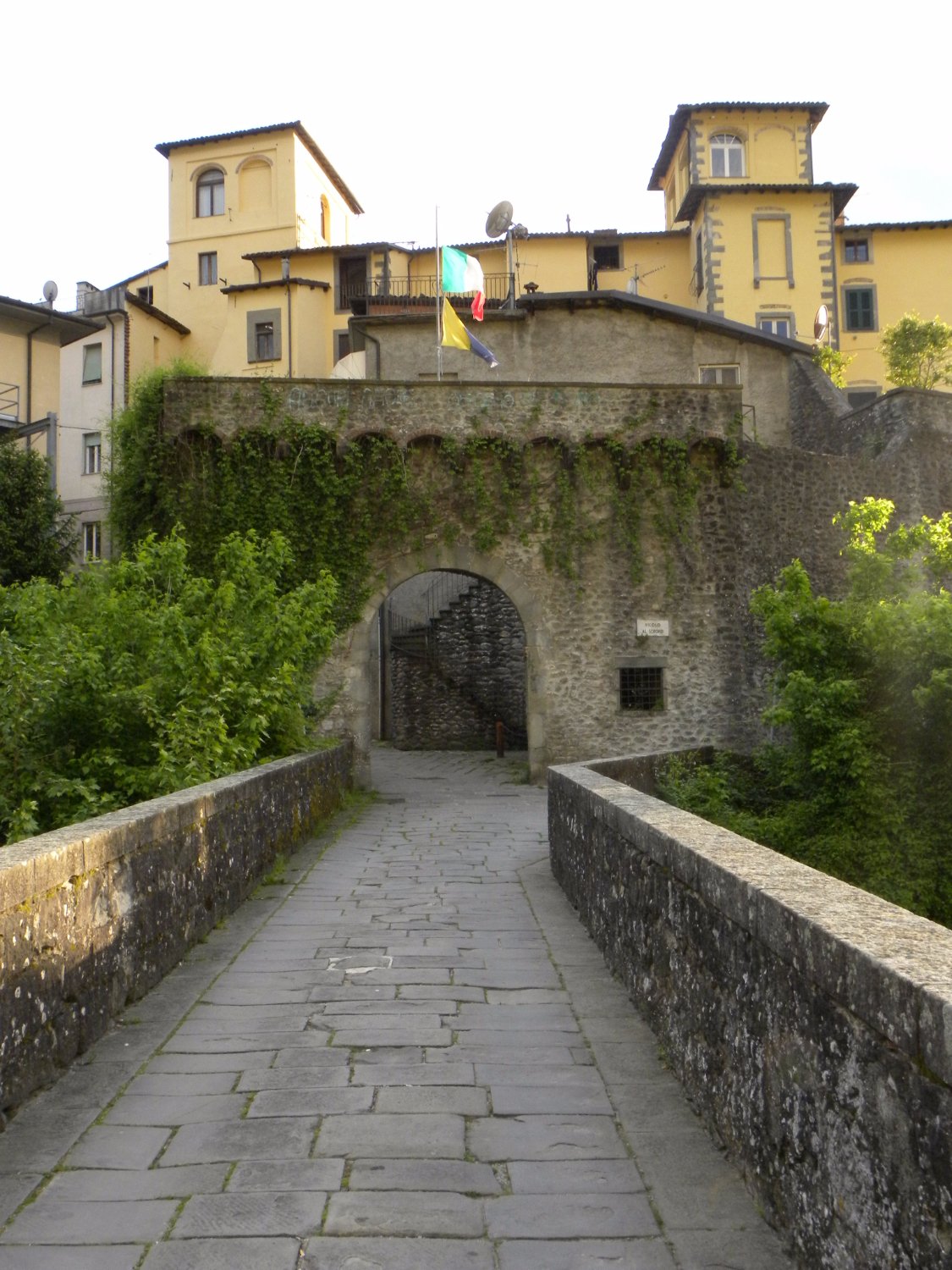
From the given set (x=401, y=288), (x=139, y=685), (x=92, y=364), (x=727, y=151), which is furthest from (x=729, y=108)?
(x=139, y=685)

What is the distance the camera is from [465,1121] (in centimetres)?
367

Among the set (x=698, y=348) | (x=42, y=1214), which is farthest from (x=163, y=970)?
(x=698, y=348)

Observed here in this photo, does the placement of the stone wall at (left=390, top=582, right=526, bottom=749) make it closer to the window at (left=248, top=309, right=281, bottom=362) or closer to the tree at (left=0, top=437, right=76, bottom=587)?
the tree at (left=0, top=437, right=76, bottom=587)

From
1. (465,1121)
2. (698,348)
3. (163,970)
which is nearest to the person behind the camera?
(465,1121)

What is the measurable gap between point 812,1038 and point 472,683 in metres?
20.8

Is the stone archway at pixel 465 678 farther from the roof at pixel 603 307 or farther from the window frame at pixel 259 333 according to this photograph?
the window frame at pixel 259 333

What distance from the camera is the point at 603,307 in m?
22.3

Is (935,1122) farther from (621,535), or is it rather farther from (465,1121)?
(621,535)

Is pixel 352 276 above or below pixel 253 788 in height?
above

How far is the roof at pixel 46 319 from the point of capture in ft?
93.1

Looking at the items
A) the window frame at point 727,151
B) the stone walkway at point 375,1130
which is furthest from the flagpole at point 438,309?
the window frame at point 727,151

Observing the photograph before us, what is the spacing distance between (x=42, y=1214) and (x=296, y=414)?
49.1ft

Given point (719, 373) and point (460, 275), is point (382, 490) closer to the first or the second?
point (460, 275)

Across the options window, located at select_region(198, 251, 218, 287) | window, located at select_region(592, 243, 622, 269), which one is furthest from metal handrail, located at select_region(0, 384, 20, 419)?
window, located at select_region(592, 243, 622, 269)
